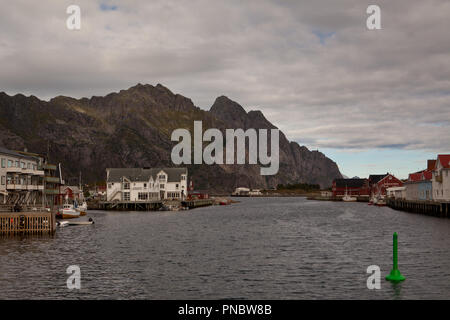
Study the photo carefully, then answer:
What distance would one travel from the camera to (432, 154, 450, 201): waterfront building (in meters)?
111

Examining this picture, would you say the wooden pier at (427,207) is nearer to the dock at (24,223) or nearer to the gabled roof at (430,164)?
the gabled roof at (430,164)

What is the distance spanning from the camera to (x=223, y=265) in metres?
44.0

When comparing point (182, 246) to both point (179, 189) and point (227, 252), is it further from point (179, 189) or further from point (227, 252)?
point (179, 189)

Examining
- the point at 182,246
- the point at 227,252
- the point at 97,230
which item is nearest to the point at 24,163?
the point at 97,230

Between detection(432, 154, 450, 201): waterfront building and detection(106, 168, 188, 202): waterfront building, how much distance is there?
8983cm

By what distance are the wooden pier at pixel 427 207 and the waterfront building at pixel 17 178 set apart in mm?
86160

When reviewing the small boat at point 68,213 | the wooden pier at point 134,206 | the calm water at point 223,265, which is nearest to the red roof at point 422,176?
the calm water at point 223,265

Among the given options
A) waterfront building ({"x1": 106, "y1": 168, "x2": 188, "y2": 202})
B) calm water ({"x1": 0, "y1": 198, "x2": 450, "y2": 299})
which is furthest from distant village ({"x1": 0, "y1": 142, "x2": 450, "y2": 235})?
calm water ({"x1": 0, "y1": 198, "x2": 450, "y2": 299})

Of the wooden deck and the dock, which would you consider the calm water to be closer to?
the dock

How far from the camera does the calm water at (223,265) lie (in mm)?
33000

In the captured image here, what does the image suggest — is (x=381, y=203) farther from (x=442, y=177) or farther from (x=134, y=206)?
(x=134, y=206)

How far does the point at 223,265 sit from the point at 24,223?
39.1 metres

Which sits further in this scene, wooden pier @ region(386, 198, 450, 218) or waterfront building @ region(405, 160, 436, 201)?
waterfront building @ region(405, 160, 436, 201)
